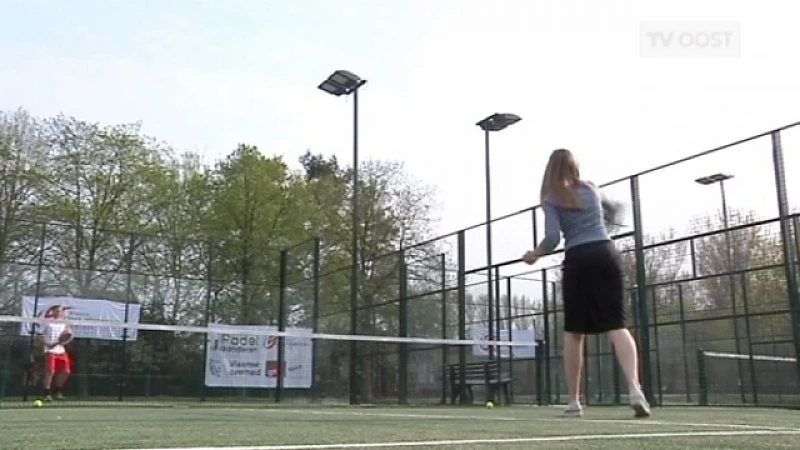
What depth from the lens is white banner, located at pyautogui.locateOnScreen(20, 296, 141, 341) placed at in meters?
13.9

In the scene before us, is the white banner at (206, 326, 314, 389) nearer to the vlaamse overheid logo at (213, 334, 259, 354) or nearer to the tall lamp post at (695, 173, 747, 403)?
the vlaamse overheid logo at (213, 334, 259, 354)

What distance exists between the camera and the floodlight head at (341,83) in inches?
653

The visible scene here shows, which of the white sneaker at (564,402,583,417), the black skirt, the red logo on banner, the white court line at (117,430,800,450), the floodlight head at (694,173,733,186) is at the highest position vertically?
the floodlight head at (694,173,733,186)

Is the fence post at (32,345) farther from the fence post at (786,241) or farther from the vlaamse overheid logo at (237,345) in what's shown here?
the fence post at (786,241)

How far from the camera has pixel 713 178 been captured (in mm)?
10344

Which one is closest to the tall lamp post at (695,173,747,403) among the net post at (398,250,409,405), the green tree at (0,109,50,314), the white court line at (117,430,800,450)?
the net post at (398,250,409,405)

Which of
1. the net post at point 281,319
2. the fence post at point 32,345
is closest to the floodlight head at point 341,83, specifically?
the net post at point 281,319

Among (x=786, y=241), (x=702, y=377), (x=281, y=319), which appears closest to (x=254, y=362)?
(x=281, y=319)

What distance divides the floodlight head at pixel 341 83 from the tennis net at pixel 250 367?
519cm

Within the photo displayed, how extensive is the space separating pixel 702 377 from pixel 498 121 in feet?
27.2

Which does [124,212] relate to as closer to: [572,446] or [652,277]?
[652,277]

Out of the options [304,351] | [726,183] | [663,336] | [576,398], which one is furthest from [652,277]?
[576,398]

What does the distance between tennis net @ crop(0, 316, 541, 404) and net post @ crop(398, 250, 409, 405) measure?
0.02 meters

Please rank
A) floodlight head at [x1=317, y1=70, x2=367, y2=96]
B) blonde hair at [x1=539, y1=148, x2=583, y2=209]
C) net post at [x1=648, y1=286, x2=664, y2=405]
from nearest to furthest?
blonde hair at [x1=539, y1=148, x2=583, y2=209], net post at [x1=648, y1=286, x2=664, y2=405], floodlight head at [x1=317, y1=70, x2=367, y2=96]
